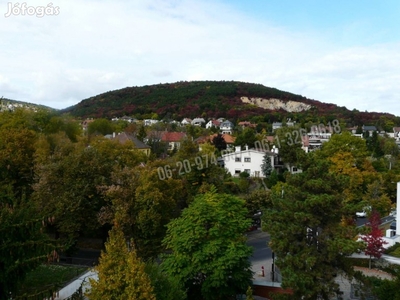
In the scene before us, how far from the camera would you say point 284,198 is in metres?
13.4

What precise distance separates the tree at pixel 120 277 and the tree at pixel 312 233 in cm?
496

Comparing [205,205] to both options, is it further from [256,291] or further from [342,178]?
[342,178]

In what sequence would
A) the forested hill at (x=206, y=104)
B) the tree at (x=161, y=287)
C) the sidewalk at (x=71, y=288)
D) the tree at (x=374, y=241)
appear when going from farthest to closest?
the forested hill at (x=206, y=104) < the tree at (x=374, y=241) < the sidewalk at (x=71, y=288) < the tree at (x=161, y=287)

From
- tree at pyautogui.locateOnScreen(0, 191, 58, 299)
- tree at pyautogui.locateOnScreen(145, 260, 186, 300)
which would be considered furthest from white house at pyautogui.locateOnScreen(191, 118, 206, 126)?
tree at pyautogui.locateOnScreen(0, 191, 58, 299)

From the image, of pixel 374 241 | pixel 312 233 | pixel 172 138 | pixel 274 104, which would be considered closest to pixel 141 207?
pixel 312 233

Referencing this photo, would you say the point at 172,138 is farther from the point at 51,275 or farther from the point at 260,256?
the point at 51,275

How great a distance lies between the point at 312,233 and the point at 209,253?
3.86m

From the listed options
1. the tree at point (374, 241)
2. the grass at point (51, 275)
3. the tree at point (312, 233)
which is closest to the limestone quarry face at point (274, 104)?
the tree at point (374, 241)

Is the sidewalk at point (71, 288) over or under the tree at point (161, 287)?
under

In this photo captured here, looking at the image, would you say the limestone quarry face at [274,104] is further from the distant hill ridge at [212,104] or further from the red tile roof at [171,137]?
the red tile roof at [171,137]

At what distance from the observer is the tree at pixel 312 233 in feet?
39.0

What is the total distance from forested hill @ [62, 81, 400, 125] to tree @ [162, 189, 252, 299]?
84911mm

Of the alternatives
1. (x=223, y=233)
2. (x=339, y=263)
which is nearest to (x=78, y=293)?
(x=223, y=233)

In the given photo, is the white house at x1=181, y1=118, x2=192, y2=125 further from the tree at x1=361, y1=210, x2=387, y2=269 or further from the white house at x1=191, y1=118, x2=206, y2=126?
Answer: the tree at x1=361, y1=210, x2=387, y2=269
